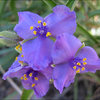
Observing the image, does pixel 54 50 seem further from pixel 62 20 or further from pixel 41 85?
pixel 41 85

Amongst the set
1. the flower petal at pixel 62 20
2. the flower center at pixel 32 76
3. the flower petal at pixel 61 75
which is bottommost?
the flower center at pixel 32 76

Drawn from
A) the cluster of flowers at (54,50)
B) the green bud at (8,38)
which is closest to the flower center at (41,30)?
the cluster of flowers at (54,50)

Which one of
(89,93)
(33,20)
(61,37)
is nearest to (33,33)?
(33,20)

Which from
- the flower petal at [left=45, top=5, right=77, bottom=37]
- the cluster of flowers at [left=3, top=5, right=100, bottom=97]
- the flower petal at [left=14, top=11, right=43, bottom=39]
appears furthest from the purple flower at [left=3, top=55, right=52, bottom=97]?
the flower petal at [left=45, top=5, right=77, bottom=37]

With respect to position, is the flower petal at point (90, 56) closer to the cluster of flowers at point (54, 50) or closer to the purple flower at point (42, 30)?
the cluster of flowers at point (54, 50)

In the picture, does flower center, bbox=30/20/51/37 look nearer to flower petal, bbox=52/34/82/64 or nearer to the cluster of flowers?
the cluster of flowers

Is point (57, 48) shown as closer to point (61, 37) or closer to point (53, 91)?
point (61, 37)

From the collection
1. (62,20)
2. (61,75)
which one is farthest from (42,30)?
(61,75)
